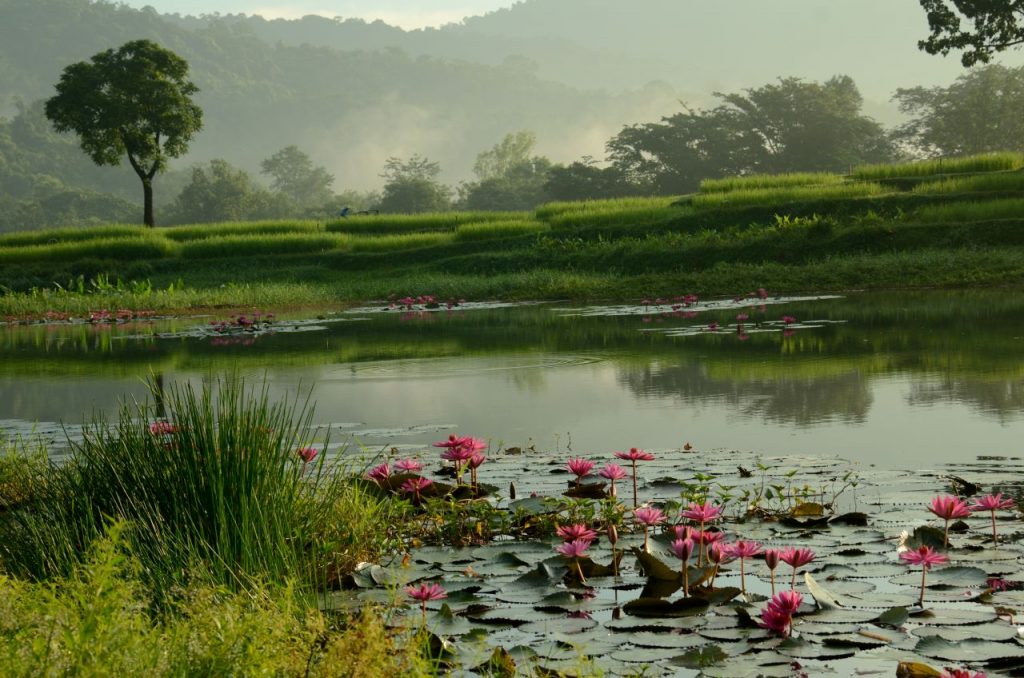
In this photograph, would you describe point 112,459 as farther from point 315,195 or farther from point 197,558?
point 315,195

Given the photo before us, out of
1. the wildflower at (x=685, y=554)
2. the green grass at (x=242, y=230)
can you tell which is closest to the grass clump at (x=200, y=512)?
the wildflower at (x=685, y=554)

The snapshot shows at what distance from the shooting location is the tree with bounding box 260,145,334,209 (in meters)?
119

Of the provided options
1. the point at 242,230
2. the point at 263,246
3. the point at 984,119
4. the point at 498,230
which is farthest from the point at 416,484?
the point at 984,119

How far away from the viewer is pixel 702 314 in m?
17.8

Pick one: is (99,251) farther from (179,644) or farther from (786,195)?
(179,644)

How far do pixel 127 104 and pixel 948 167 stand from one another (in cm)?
2827

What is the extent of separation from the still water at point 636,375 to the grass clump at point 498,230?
12.5m

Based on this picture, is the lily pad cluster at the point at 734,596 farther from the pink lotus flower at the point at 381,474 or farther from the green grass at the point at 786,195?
the green grass at the point at 786,195

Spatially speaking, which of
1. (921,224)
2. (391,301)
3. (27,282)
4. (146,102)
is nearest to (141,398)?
(391,301)

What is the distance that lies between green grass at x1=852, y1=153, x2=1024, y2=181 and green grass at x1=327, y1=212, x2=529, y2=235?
421 inches

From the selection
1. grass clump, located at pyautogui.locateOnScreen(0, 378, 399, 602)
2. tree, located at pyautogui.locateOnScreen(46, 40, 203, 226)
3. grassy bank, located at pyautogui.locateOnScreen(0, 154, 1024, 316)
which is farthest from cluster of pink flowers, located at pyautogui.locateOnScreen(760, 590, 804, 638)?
tree, located at pyautogui.locateOnScreen(46, 40, 203, 226)

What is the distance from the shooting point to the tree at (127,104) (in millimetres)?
42906

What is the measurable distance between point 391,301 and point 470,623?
21.9 m

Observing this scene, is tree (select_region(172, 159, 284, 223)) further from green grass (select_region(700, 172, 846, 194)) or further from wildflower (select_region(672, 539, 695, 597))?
wildflower (select_region(672, 539, 695, 597))
